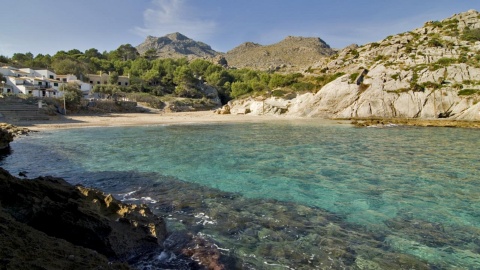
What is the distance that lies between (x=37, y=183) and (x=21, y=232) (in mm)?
3409

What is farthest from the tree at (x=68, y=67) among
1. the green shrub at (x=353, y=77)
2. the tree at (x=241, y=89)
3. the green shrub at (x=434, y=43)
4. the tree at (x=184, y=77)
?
the green shrub at (x=434, y=43)

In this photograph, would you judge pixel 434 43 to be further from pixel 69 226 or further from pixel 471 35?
pixel 69 226

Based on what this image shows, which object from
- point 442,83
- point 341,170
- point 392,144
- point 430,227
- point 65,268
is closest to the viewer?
point 65,268

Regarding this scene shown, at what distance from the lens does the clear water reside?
7.00 meters

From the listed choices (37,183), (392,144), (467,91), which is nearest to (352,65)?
(467,91)

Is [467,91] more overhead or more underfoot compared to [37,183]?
more overhead

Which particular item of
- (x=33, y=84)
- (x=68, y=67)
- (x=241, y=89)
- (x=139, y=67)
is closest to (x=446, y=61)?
(x=241, y=89)

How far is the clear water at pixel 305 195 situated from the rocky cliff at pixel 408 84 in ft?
106

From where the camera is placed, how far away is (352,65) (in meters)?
74.1

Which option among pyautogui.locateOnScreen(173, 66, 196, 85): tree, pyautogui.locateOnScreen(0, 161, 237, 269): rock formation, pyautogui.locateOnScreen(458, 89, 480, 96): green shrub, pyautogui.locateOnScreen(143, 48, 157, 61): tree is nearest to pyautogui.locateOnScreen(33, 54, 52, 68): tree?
pyautogui.locateOnScreen(173, 66, 196, 85): tree

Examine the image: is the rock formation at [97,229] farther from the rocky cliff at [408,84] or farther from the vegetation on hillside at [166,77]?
the vegetation on hillside at [166,77]

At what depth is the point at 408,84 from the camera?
54.5 metres

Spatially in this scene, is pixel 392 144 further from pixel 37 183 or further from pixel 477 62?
pixel 477 62

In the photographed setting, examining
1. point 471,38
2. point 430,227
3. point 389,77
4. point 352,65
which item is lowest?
point 430,227
